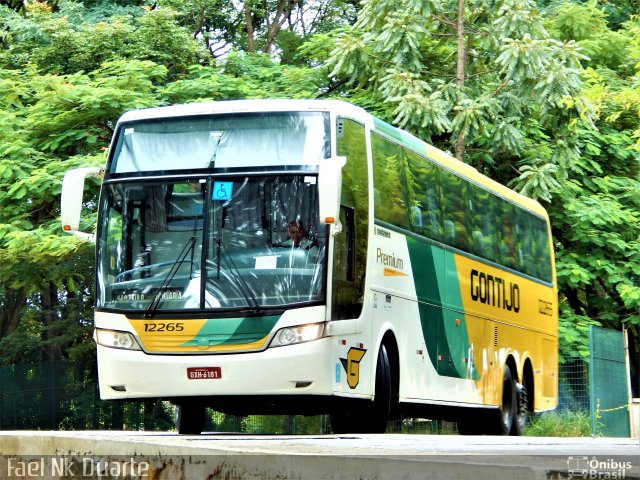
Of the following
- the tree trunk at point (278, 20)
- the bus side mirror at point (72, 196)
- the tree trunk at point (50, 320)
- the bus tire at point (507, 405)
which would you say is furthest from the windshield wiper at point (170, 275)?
the tree trunk at point (278, 20)

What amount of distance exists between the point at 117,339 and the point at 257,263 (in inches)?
65.8

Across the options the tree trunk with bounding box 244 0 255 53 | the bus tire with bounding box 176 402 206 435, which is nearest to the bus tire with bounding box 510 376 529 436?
the bus tire with bounding box 176 402 206 435

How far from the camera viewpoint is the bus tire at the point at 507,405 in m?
19.2

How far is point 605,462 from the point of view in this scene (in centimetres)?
478

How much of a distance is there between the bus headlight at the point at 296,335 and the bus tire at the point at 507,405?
22.4 feet

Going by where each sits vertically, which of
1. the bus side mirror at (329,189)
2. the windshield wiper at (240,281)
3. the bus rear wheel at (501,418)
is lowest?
the bus rear wheel at (501,418)

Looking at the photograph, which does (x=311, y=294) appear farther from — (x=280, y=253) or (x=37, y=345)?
(x=37, y=345)

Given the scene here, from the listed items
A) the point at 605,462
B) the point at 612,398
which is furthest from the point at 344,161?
the point at 612,398

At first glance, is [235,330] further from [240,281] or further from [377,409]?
[377,409]

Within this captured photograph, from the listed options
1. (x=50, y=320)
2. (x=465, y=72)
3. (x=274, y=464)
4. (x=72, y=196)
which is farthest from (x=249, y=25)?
(x=274, y=464)

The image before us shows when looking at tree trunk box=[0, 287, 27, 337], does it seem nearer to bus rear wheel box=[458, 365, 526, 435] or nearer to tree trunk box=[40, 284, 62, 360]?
tree trunk box=[40, 284, 62, 360]

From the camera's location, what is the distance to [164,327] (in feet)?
43.2

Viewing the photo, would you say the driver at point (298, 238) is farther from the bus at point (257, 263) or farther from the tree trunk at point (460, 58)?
the tree trunk at point (460, 58)

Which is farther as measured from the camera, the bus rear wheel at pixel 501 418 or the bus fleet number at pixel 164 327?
the bus rear wheel at pixel 501 418
